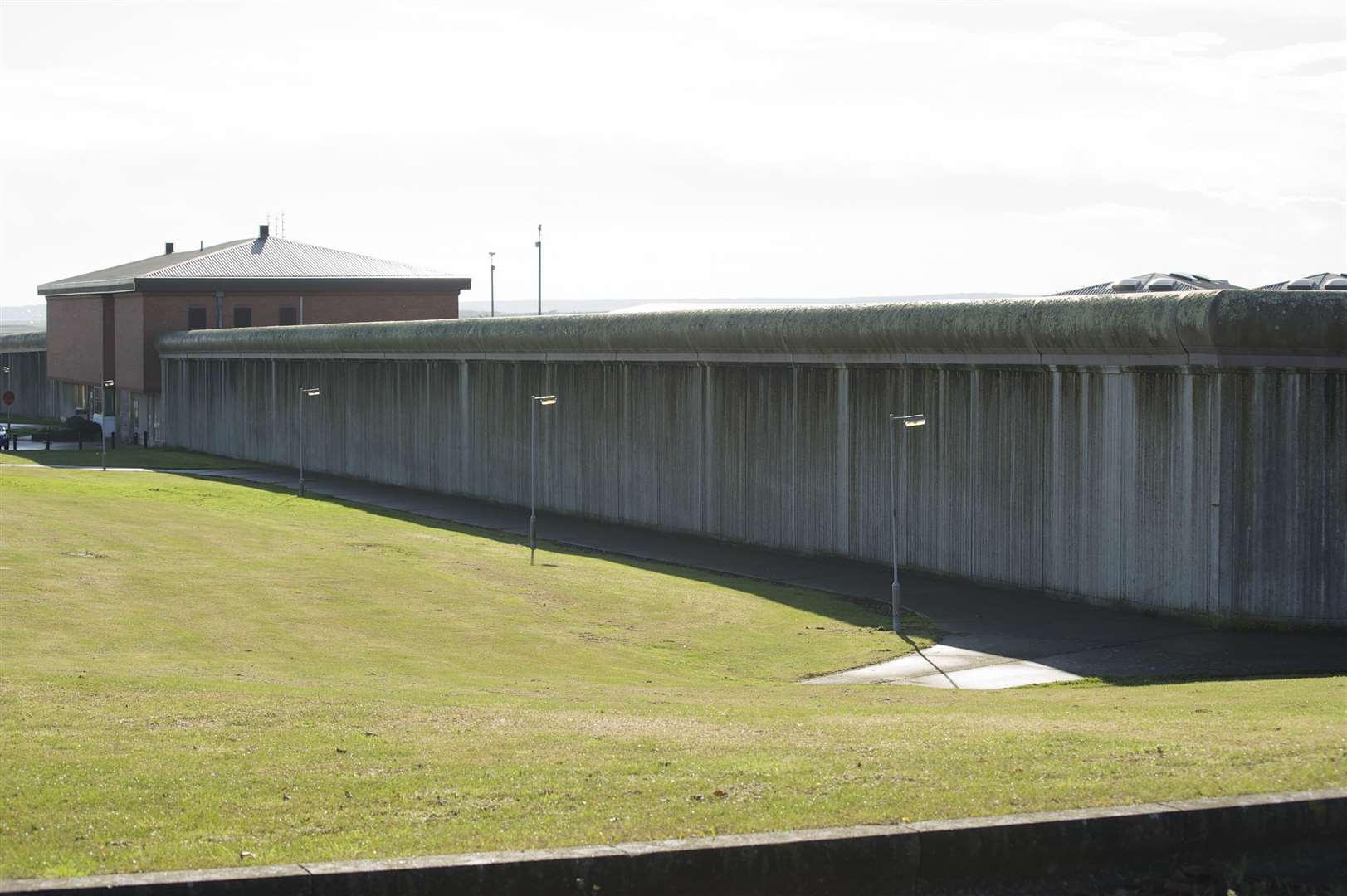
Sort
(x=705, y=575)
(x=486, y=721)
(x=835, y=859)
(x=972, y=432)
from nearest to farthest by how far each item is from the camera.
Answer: (x=835, y=859)
(x=486, y=721)
(x=972, y=432)
(x=705, y=575)

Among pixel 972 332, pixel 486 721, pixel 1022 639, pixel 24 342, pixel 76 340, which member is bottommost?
pixel 1022 639

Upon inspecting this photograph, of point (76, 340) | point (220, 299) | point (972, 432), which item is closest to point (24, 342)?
point (76, 340)

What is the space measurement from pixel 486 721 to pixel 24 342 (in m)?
109

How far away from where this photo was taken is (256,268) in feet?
277

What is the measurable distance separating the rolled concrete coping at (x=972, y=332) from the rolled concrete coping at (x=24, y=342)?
2451 inches

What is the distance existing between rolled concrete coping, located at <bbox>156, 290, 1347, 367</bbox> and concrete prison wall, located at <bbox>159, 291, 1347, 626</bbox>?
52 mm

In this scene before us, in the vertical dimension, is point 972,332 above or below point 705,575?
above

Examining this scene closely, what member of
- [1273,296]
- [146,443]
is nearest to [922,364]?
[1273,296]

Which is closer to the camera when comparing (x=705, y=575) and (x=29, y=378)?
(x=705, y=575)

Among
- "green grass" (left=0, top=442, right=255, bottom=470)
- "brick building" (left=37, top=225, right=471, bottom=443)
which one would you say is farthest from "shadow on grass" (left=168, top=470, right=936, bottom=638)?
"brick building" (left=37, top=225, right=471, bottom=443)

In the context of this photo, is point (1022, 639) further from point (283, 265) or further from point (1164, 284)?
point (283, 265)

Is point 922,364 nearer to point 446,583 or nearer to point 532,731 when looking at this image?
point 446,583

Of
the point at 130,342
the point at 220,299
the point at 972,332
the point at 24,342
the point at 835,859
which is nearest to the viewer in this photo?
the point at 835,859

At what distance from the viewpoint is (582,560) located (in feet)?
129
